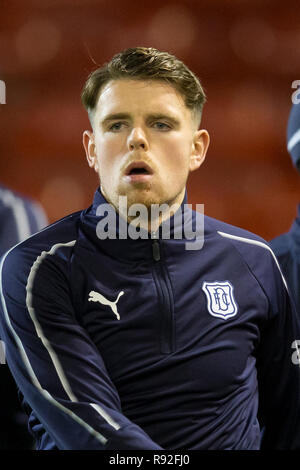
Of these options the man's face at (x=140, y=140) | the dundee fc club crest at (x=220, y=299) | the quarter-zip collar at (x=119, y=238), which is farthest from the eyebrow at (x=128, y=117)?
the dundee fc club crest at (x=220, y=299)

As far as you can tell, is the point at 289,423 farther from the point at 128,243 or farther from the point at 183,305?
the point at 128,243

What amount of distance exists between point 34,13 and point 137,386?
0.69 metres

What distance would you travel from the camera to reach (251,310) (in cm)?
86

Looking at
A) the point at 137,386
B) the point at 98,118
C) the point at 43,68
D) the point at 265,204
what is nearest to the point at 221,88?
the point at 265,204

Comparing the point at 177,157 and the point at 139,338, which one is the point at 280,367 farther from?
the point at 177,157

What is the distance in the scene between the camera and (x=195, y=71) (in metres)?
1.19

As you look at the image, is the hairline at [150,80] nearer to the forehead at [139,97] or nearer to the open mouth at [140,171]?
the forehead at [139,97]

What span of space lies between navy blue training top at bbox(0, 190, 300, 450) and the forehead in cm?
14

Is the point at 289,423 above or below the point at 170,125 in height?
below

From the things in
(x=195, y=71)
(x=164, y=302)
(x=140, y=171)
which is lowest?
(x=164, y=302)

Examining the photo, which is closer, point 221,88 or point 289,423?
point 289,423

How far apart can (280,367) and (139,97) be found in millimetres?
450

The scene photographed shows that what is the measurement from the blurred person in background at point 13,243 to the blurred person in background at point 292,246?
0.43 metres

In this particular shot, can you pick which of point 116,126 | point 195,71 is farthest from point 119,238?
point 195,71
